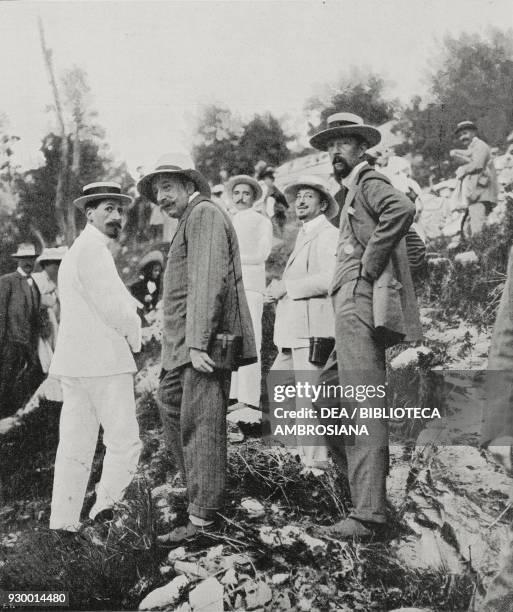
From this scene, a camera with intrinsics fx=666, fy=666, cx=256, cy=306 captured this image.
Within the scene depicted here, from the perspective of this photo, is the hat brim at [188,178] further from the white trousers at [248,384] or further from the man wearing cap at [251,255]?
the white trousers at [248,384]

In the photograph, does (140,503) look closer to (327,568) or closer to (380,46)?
(327,568)

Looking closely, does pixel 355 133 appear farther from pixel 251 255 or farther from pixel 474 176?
pixel 251 255

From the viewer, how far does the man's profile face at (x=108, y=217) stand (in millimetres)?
4754

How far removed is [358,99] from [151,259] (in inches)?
72.2

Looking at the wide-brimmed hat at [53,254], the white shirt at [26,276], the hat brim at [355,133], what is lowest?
the white shirt at [26,276]

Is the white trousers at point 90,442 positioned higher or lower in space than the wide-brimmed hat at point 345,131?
lower

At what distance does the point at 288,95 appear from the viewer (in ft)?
15.6

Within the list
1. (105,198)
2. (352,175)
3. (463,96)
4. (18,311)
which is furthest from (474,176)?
(18,311)

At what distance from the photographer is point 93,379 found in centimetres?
450

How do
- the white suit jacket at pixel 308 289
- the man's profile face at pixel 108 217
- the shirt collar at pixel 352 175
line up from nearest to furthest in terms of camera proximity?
the shirt collar at pixel 352 175 → the white suit jacket at pixel 308 289 → the man's profile face at pixel 108 217

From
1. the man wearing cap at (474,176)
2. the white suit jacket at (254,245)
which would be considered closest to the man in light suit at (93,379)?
the white suit jacket at (254,245)

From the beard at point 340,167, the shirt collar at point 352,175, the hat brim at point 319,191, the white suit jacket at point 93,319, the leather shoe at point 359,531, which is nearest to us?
the leather shoe at point 359,531

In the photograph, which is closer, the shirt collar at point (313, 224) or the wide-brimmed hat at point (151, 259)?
the shirt collar at point (313, 224)

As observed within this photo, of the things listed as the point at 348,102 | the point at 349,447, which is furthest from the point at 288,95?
the point at 349,447
